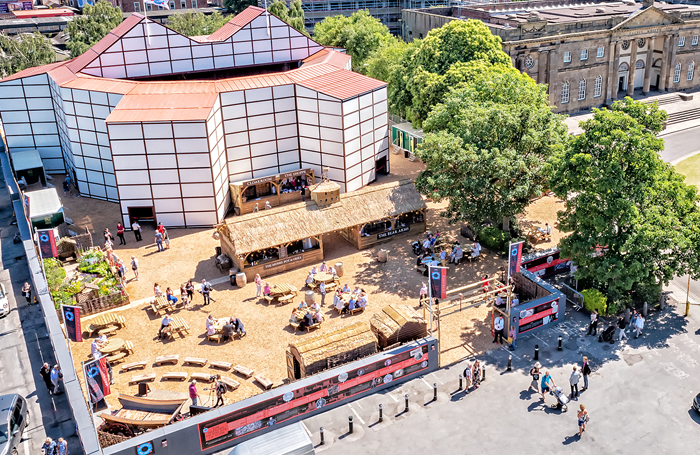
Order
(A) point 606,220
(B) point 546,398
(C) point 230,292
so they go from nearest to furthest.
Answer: (B) point 546,398
(A) point 606,220
(C) point 230,292

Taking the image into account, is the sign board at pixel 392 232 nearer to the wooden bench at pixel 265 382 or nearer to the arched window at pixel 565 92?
the wooden bench at pixel 265 382

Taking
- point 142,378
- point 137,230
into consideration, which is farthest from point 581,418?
point 137,230

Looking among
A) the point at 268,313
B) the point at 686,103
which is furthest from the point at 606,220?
the point at 686,103

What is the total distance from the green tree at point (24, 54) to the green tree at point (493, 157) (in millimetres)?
53940

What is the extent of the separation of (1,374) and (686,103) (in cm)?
7522

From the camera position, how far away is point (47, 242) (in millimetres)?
36875

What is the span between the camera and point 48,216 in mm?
46438

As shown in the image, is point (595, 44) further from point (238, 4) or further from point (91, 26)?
point (91, 26)

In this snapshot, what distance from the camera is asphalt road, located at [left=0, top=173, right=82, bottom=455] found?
28.1 metres

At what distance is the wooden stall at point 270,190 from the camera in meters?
50.8

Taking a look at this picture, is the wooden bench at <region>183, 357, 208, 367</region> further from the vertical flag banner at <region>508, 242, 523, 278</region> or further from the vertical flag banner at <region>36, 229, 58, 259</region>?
the vertical flag banner at <region>508, 242, 523, 278</region>

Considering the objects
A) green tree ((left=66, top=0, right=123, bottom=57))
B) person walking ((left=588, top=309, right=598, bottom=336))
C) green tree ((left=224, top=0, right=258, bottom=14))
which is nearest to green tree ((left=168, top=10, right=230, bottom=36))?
green tree ((left=66, top=0, right=123, bottom=57))

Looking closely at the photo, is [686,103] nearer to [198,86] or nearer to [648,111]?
[648,111]

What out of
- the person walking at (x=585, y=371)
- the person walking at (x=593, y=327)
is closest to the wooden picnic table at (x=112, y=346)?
the person walking at (x=585, y=371)
